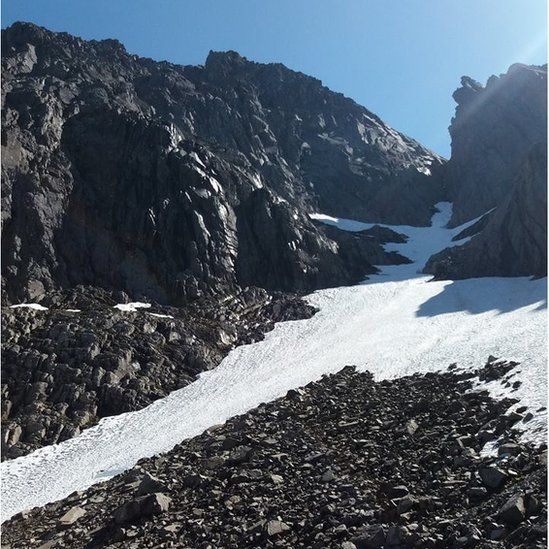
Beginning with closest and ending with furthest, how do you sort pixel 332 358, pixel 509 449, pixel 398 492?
pixel 398 492, pixel 509 449, pixel 332 358

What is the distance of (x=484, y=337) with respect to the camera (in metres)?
35.3

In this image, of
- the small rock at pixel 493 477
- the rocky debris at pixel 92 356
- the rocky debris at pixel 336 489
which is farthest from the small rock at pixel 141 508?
the rocky debris at pixel 92 356

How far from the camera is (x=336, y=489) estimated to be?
15180 millimetres

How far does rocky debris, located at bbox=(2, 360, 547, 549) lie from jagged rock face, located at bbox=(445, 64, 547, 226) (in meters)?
102

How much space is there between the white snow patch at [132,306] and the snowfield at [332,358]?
12.2 m

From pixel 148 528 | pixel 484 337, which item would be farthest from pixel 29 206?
pixel 148 528

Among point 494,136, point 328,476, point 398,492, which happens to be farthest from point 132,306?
point 494,136

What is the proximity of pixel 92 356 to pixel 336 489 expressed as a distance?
94.3 ft

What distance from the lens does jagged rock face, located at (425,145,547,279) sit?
63969 millimetres

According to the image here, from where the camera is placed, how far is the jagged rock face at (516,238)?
6397cm

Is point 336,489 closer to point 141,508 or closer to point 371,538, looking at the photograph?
point 371,538

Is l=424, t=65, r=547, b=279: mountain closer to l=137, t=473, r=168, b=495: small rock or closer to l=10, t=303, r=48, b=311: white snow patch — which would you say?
l=10, t=303, r=48, b=311: white snow patch

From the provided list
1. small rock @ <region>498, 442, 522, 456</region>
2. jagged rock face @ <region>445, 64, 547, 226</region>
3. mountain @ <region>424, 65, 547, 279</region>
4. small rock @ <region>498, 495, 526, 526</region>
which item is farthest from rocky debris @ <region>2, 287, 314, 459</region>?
jagged rock face @ <region>445, 64, 547, 226</region>

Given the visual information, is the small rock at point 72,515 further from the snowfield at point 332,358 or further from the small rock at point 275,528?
the small rock at point 275,528
